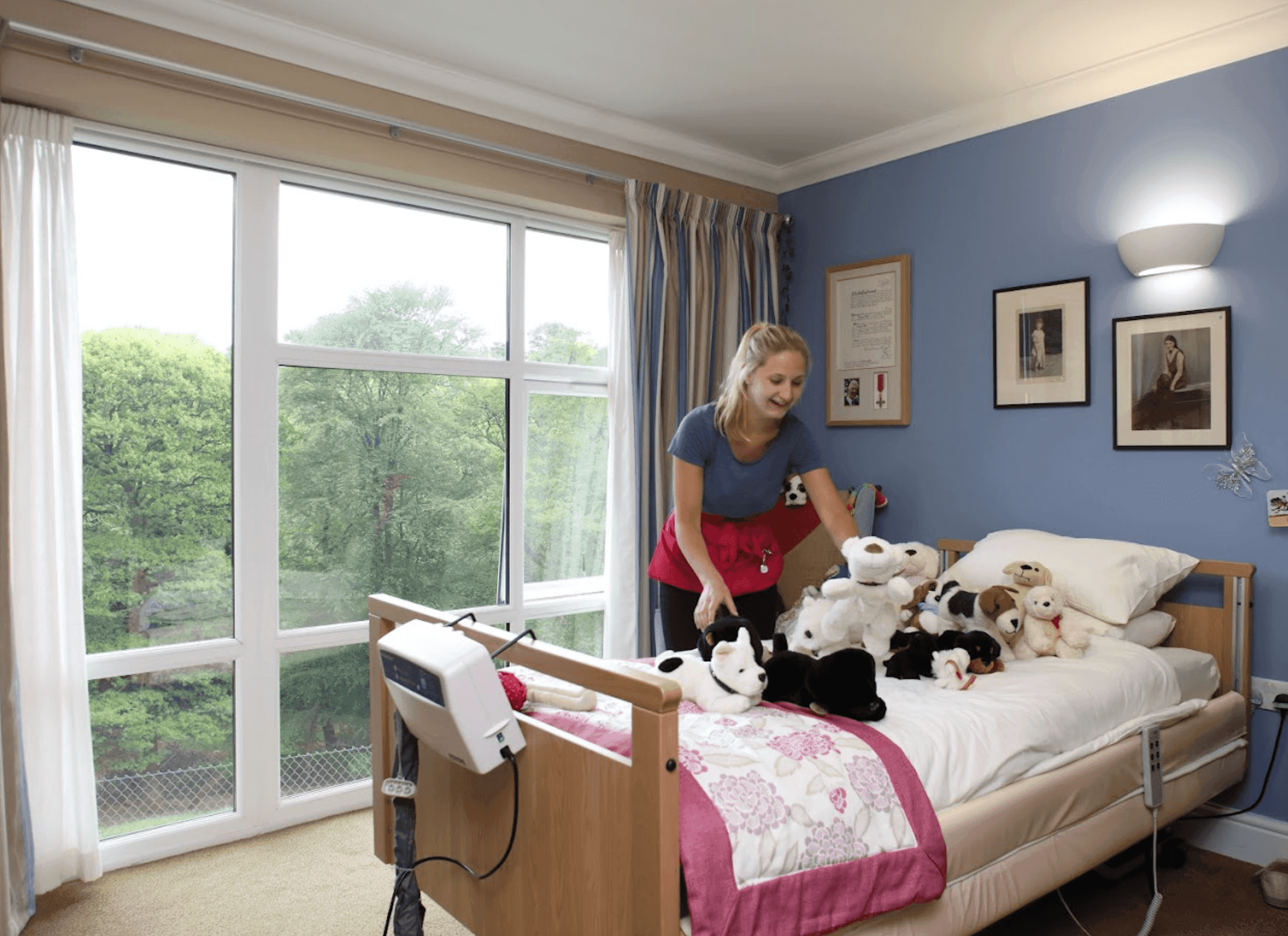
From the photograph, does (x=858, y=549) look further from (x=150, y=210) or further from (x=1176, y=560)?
(x=150, y=210)

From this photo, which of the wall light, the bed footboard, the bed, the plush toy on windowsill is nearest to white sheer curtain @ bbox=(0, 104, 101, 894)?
the bed

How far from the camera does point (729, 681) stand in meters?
1.88

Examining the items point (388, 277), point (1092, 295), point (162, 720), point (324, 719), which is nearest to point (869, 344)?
point (1092, 295)

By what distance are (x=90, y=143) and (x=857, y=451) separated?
288 cm

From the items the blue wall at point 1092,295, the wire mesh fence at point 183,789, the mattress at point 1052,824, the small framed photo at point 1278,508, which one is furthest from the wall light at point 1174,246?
the wire mesh fence at point 183,789

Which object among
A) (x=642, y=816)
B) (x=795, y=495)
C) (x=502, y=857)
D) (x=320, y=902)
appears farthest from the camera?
(x=795, y=495)

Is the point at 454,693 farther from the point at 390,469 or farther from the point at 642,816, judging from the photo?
the point at 390,469

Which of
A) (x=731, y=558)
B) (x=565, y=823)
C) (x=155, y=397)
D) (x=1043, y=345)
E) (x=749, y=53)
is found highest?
(x=749, y=53)

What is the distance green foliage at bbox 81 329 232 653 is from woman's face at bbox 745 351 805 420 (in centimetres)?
163

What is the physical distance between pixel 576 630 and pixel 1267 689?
2.30 meters

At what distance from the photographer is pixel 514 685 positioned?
6.06ft

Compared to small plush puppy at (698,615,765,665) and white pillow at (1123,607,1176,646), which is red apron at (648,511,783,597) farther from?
white pillow at (1123,607,1176,646)

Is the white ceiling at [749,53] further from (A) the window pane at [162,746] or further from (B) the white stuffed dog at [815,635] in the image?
(A) the window pane at [162,746]

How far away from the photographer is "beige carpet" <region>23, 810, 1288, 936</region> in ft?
7.55
